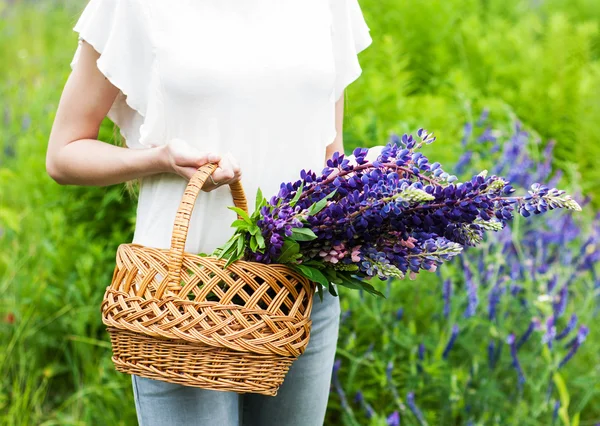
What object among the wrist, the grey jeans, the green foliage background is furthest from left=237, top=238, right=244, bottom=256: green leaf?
the green foliage background

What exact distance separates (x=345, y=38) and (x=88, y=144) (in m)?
0.60

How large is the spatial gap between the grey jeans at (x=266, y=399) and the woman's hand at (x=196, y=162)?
1.32 ft

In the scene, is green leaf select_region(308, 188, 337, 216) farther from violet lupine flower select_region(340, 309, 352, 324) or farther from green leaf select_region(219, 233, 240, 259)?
violet lupine flower select_region(340, 309, 352, 324)

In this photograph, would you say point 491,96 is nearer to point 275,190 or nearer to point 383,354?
point 383,354

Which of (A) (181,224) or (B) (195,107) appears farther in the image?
(B) (195,107)

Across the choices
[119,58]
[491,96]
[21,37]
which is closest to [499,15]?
[491,96]

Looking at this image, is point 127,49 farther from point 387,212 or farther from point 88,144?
point 387,212

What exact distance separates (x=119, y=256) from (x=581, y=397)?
6.75 feet

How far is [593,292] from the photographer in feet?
8.84

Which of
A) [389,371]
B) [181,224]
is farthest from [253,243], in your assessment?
[389,371]

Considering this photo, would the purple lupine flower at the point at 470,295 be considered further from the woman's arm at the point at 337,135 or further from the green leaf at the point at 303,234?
the green leaf at the point at 303,234

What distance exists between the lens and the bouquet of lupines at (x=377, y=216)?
3.92 feet

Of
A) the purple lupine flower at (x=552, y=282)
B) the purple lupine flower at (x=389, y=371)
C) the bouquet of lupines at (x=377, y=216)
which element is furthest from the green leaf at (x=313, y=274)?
the purple lupine flower at (x=552, y=282)

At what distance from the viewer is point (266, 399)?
165cm
